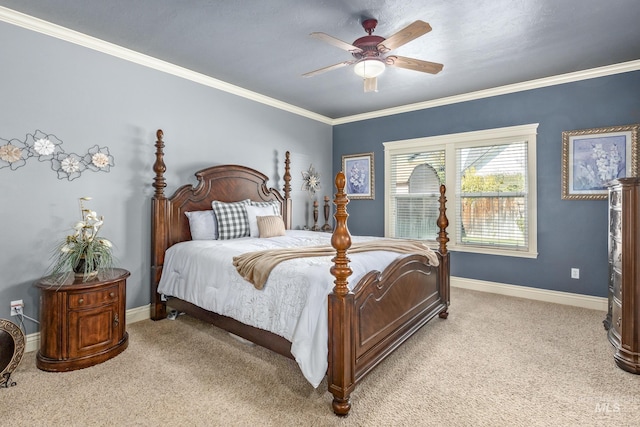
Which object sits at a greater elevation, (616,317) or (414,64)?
(414,64)

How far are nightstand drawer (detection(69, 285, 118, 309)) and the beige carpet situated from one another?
0.46 m

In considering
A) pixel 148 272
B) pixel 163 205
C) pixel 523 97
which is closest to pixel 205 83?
pixel 163 205

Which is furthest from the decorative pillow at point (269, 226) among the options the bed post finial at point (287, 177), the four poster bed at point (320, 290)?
the bed post finial at point (287, 177)

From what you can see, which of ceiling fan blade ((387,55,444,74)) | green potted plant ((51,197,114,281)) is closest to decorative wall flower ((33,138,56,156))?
green potted plant ((51,197,114,281))

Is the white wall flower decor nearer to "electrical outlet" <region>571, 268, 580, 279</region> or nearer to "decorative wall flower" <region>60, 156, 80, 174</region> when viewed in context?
"decorative wall flower" <region>60, 156, 80, 174</region>

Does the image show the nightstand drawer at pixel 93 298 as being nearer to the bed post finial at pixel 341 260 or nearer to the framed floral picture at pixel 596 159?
the bed post finial at pixel 341 260

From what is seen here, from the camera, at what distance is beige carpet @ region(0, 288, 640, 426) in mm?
1873

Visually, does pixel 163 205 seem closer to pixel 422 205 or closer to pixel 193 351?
pixel 193 351

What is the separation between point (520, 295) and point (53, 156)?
531 cm

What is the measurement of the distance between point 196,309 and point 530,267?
157 inches

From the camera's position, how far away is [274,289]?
2.26 metres

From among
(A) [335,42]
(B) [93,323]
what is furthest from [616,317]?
(B) [93,323]

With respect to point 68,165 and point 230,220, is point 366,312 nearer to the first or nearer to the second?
point 230,220

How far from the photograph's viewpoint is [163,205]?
3473 mm
